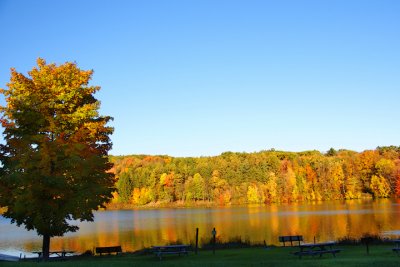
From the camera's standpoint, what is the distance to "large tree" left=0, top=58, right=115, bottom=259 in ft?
75.4

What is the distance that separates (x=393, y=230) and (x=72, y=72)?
122 ft

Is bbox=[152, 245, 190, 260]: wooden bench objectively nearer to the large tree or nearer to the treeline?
the large tree

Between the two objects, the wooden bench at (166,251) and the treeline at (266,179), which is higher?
the treeline at (266,179)

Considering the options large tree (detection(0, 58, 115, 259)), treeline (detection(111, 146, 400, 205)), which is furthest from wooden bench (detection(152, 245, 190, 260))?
Answer: treeline (detection(111, 146, 400, 205))

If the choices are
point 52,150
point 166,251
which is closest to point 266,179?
point 166,251

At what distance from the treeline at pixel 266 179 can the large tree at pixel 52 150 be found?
113262mm

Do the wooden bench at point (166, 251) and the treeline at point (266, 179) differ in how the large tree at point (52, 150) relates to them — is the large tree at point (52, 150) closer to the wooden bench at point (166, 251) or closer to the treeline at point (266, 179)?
the wooden bench at point (166, 251)

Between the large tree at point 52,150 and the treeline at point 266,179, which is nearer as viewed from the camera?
the large tree at point 52,150

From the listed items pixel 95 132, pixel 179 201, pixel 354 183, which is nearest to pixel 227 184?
pixel 179 201

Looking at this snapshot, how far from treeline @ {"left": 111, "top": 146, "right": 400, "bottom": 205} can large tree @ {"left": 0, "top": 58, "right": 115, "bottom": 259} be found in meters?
113

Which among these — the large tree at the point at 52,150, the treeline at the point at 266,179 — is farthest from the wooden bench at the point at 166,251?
the treeline at the point at 266,179

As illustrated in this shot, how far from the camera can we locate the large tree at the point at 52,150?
23.0m

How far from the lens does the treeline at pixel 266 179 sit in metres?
143

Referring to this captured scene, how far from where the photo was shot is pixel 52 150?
23547 millimetres
